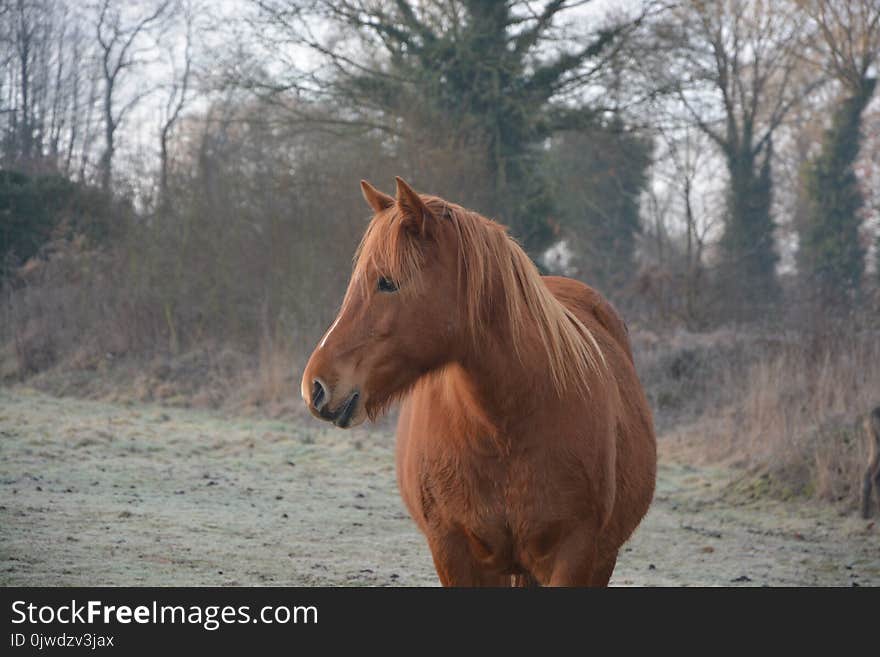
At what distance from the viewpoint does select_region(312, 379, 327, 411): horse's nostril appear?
2.87 meters

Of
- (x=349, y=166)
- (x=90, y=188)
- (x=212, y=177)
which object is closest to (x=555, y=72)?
(x=349, y=166)

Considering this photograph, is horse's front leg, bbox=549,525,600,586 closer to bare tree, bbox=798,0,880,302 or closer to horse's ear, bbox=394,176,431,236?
horse's ear, bbox=394,176,431,236

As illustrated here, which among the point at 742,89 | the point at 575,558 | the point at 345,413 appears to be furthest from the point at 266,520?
the point at 742,89

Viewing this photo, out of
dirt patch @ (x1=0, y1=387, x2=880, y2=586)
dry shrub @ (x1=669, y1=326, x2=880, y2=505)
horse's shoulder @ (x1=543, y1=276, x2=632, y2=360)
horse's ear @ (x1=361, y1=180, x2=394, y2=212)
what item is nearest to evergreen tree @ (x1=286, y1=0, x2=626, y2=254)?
dry shrub @ (x1=669, y1=326, x2=880, y2=505)

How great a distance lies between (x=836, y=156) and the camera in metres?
22.3

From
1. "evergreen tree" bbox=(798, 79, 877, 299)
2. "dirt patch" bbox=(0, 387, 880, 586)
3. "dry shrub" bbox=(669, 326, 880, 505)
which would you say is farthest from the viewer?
"evergreen tree" bbox=(798, 79, 877, 299)

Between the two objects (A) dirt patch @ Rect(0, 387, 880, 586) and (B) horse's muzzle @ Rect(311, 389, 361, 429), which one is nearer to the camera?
(B) horse's muzzle @ Rect(311, 389, 361, 429)

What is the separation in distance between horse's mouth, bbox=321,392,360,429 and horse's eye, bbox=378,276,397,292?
1.14 feet

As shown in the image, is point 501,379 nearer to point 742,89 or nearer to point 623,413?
point 623,413

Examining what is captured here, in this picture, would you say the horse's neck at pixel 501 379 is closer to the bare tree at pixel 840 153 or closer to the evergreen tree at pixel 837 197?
the bare tree at pixel 840 153

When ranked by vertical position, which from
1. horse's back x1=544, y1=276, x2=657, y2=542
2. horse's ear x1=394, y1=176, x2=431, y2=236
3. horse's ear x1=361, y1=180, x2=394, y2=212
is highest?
horse's ear x1=361, y1=180, x2=394, y2=212

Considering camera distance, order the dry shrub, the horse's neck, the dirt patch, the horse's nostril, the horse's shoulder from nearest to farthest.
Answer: the horse's nostril, the horse's neck, the horse's shoulder, the dirt patch, the dry shrub
